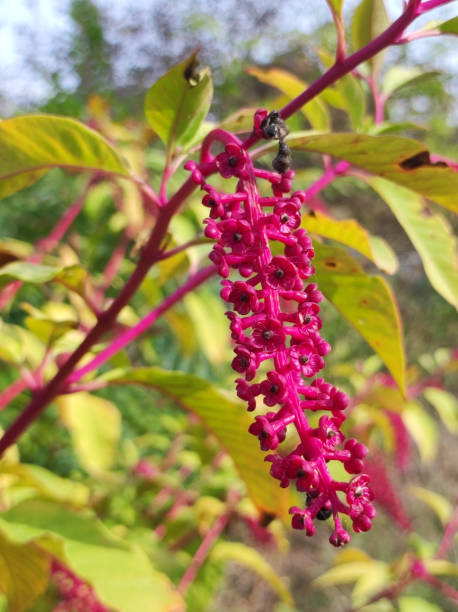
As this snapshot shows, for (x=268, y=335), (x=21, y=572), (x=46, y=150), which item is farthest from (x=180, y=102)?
(x=21, y=572)

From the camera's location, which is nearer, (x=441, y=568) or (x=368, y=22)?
(x=368, y=22)

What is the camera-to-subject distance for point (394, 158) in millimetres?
666

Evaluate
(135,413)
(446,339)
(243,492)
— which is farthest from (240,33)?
(243,492)

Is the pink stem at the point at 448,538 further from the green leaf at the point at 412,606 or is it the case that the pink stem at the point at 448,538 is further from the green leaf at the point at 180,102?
the green leaf at the point at 180,102

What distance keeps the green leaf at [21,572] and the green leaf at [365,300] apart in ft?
1.88

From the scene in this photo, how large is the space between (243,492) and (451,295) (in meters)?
1.30

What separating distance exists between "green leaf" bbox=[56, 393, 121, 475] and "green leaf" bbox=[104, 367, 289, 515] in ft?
1.68

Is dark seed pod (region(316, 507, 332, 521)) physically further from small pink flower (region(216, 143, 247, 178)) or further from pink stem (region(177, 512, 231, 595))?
pink stem (region(177, 512, 231, 595))

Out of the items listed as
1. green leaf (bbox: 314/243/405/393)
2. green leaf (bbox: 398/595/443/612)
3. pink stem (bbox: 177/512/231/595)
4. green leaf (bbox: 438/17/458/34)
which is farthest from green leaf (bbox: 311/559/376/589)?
green leaf (bbox: 438/17/458/34)

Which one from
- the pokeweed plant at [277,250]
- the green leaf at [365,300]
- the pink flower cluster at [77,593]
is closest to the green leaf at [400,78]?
the pokeweed plant at [277,250]

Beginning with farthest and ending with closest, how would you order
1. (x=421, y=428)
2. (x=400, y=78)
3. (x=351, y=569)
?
(x=421, y=428) → (x=351, y=569) → (x=400, y=78)

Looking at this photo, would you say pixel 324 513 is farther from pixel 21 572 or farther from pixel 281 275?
pixel 21 572

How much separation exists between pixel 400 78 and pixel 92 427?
0.94 meters

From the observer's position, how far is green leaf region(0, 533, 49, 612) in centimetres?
94
